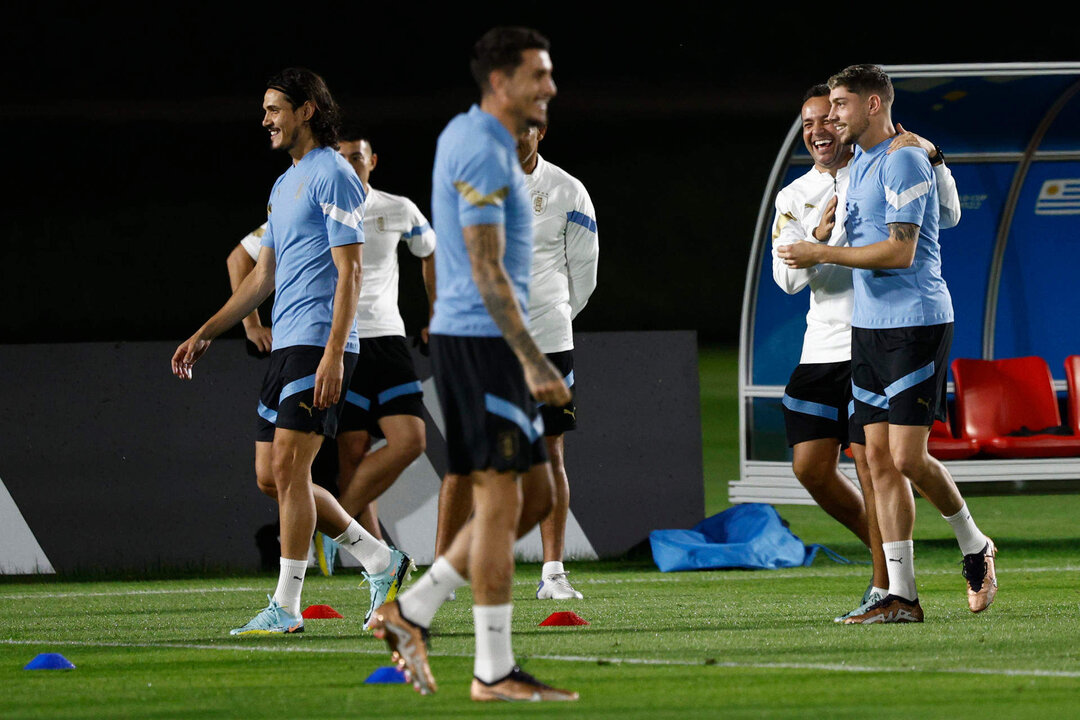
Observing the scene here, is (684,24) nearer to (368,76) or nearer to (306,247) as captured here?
(368,76)

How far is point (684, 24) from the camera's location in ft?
95.7

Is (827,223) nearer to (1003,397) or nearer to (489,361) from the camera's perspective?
(489,361)

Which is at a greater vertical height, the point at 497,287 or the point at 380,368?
the point at 497,287

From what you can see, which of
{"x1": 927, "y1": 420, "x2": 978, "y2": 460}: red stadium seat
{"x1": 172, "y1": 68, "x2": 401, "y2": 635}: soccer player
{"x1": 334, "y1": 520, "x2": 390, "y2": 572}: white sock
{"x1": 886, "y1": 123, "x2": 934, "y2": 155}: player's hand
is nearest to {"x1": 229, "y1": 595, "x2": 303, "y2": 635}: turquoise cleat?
{"x1": 172, "y1": 68, "x2": 401, "y2": 635}: soccer player

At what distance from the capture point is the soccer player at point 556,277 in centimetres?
721

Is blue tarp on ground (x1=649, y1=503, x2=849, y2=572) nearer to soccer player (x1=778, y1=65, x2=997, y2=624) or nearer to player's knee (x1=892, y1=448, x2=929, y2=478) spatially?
soccer player (x1=778, y1=65, x2=997, y2=624)

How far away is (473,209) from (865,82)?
2407 mm

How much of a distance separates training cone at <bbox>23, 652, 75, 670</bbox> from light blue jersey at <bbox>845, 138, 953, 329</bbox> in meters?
3.10

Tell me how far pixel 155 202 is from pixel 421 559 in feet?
68.1

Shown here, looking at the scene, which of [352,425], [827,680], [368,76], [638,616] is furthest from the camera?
[368,76]

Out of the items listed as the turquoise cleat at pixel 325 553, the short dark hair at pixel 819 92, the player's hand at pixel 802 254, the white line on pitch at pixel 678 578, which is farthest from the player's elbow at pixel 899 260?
the turquoise cleat at pixel 325 553

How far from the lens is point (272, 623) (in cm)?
584

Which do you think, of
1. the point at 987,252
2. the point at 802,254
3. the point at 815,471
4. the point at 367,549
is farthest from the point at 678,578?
the point at 987,252

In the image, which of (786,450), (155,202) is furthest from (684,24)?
(786,450)
